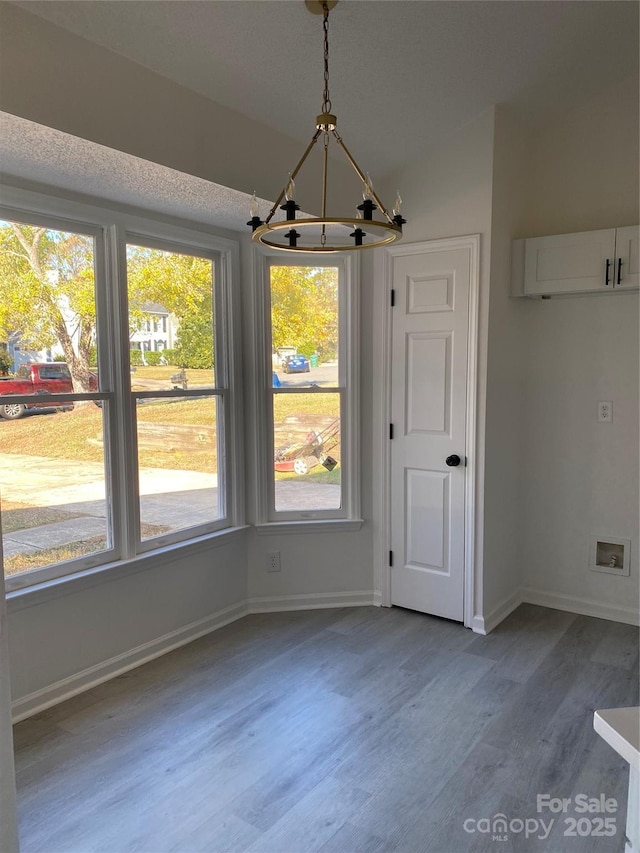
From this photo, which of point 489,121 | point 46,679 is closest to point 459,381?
point 489,121

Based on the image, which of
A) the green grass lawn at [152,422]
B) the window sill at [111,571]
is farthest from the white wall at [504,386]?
the window sill at [111,571]

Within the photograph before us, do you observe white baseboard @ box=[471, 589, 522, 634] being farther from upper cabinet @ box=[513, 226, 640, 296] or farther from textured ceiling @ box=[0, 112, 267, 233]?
textured ceiling @ box=[0, 112, 267, 233]

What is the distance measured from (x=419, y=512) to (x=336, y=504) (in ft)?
1.69

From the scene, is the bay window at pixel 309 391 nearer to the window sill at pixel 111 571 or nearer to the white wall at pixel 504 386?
the window sill at pixel 111 571

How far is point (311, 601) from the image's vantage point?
12.0ft

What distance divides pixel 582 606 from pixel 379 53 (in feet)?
A: 10.2

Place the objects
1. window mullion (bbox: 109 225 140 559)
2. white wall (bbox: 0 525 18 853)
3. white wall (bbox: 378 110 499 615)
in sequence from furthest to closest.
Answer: white wall (bbox: 378 110 499 615)
window mullion (bbox: 109 225 140 559)
white wall (bbox: 0 525 18 853)

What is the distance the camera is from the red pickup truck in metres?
2.52

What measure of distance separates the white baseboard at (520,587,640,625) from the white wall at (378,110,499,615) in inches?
23.7

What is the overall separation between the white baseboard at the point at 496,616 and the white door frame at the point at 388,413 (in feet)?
0.14

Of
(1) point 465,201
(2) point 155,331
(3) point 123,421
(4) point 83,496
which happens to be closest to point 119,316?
(2) point 155,331

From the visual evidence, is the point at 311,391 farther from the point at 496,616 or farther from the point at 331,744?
the point at 331,744

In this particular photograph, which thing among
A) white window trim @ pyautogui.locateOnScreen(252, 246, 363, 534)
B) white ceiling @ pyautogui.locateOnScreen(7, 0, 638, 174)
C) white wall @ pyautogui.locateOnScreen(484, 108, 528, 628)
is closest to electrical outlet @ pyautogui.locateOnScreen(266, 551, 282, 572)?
white window trim @ pyautogui.locateOnScreen(252, 246, 363, 534)

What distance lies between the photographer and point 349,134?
3039mm
